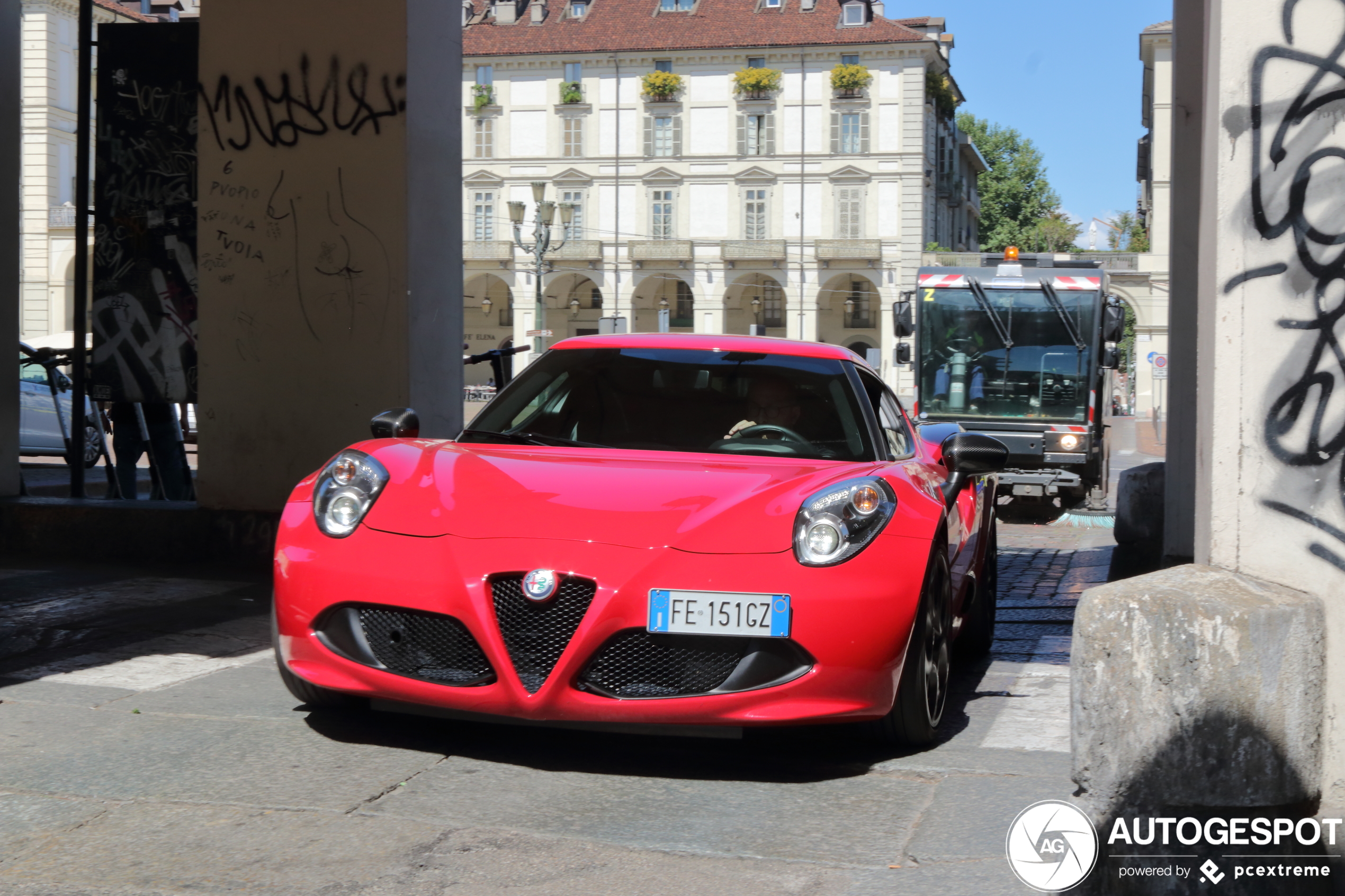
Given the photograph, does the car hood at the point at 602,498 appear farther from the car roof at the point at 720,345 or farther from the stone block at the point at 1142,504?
the stone block at the point at 1142,504

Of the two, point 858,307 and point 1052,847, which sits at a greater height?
point 858,307

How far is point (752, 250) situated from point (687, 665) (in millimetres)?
62348

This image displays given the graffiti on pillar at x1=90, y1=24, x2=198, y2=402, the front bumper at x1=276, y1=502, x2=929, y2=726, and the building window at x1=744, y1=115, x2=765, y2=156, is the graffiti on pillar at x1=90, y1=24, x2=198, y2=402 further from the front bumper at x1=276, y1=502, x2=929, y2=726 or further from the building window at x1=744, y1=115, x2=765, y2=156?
the building window at x1=744, y1=115, x2=765, y2=156

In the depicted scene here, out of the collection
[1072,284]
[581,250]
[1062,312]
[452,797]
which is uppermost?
[581,250]

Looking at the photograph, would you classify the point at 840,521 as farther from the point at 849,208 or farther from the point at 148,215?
the point at 849,208

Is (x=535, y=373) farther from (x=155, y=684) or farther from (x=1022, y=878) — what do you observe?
(x=1022, y=878)

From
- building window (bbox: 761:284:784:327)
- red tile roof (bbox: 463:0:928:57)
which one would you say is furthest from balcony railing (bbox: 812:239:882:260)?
red tile roof (bbox: 463:0:928:57)

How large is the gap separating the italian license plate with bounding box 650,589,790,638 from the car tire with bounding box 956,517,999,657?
6.83ft

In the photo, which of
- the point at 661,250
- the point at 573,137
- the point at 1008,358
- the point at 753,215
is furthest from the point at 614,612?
the point at 573,137

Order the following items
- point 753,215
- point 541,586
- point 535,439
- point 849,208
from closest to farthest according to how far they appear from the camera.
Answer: point 541,586
point 535,439
point 849,208
point 753,215

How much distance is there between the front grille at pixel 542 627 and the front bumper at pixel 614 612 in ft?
0.05

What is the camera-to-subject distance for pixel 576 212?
223ft

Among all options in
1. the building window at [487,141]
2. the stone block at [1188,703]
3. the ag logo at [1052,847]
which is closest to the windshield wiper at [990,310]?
the ag logo at [1052,847]

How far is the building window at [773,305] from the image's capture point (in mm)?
67688
